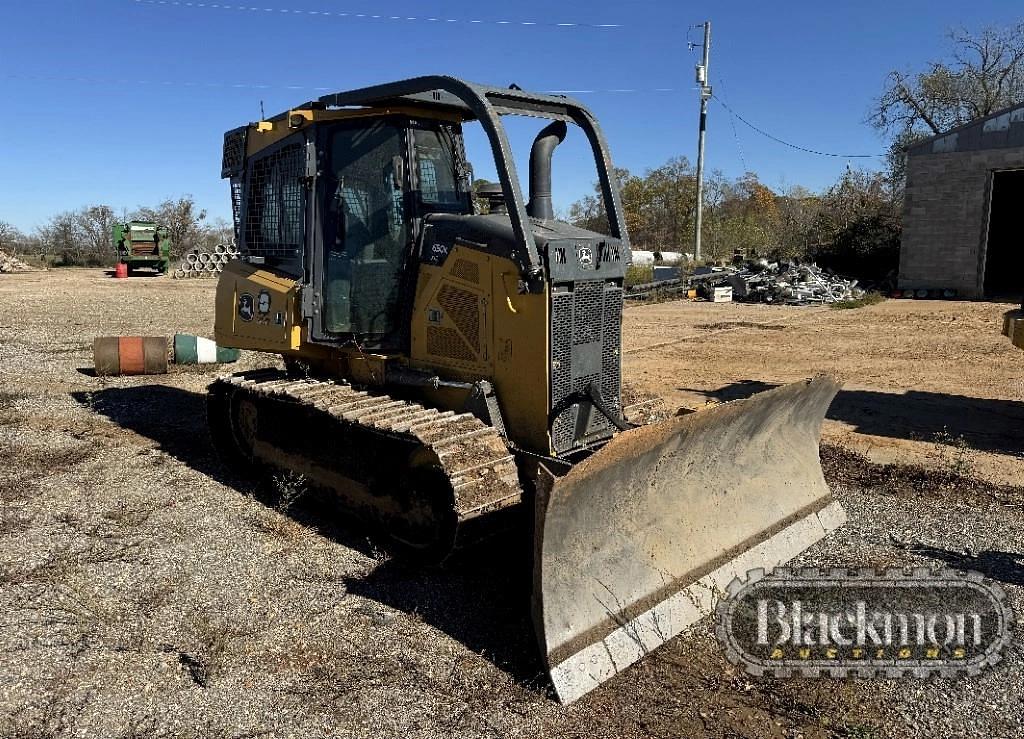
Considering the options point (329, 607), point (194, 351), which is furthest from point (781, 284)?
point (329, 607)

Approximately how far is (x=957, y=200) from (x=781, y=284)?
5.70 m

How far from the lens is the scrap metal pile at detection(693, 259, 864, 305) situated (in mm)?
23141

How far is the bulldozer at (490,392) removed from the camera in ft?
13.6

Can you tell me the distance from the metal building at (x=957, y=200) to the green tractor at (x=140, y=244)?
97.0 ft

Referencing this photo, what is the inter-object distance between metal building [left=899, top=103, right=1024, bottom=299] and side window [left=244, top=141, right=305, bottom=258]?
2267cm

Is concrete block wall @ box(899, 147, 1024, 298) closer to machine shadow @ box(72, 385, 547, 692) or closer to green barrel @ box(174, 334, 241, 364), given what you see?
green barrel @ box(174, 334, 241, 364)

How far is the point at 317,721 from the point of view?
11.4 ft

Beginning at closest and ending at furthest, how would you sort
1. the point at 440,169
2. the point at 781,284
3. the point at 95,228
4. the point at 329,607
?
the point at 329,607 → the point at 440,169 → the point at 781,284 → the point at 95,228

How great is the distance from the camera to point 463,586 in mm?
4719

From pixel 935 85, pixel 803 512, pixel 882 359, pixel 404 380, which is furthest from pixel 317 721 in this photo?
pixel 935 85

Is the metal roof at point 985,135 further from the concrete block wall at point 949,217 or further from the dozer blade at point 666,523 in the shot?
the dozer blade at point 666,523

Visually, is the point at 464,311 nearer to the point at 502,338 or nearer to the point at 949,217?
the point at 502,338

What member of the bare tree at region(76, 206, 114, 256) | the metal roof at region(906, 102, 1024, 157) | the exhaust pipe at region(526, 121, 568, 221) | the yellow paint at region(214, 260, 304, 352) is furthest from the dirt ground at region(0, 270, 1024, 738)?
the bare tree at region(76, 206, 114, 256)

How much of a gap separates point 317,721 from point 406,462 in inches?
73.6
